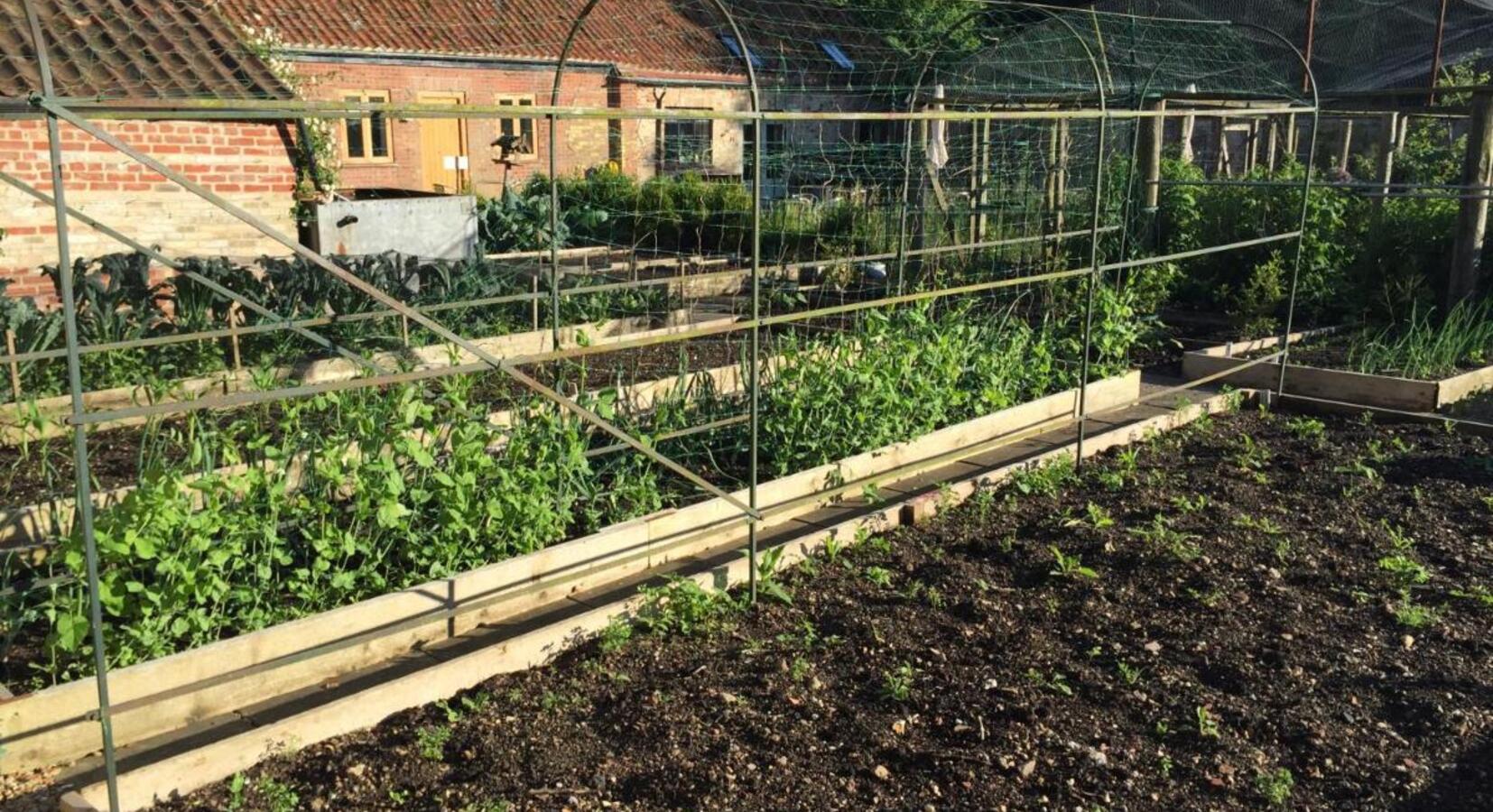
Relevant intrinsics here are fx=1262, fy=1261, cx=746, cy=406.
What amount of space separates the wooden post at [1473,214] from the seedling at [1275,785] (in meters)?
7.91

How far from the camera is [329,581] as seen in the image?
4867 mm

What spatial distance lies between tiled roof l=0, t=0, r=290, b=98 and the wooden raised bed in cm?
729

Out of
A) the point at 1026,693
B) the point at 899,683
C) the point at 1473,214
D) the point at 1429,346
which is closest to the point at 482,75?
the point at 1473,214

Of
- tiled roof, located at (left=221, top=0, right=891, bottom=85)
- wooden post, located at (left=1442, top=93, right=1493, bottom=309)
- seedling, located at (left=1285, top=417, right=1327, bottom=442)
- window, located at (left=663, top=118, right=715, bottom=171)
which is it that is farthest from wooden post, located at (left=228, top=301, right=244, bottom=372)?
window, located at (left=663, top=118, right=715, bottom=171)

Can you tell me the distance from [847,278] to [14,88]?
6962 mm

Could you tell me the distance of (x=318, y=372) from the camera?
796cm

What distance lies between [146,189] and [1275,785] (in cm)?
885

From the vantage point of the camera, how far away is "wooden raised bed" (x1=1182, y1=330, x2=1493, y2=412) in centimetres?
837

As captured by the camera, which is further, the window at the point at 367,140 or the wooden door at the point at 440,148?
the wooden door at the point at 440,148

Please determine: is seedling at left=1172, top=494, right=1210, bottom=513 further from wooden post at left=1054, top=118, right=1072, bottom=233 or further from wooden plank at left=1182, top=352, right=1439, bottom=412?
wooden post at left=1054, top=118, right=1072, bottom=233

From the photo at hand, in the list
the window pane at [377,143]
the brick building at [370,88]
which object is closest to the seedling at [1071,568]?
the brick building at [370,88]

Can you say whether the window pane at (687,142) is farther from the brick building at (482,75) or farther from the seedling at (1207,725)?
the seedling at (1207,725)

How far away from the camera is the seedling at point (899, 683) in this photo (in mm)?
4395

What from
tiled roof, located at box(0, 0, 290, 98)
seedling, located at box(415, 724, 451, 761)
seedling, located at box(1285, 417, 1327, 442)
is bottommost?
seedling, located at box(1285, 417, 1327, 442)
